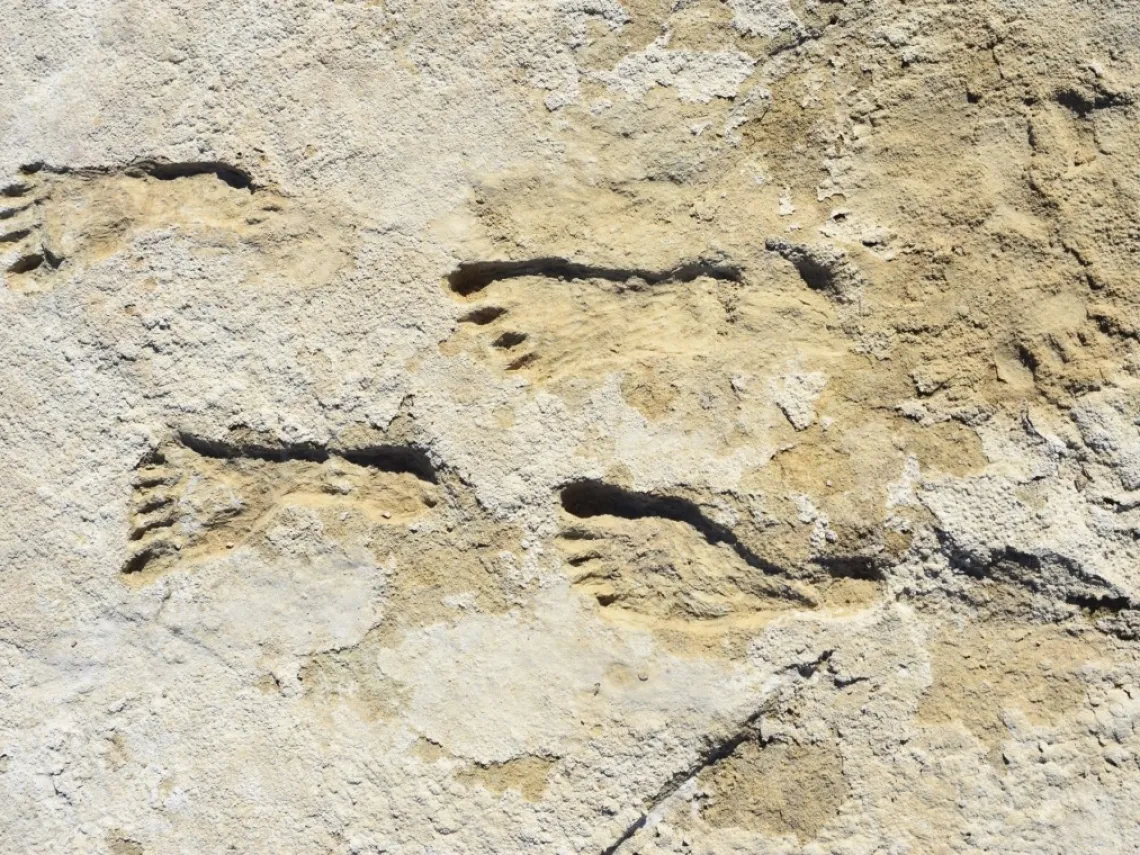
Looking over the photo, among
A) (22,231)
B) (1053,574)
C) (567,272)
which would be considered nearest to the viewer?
(1053,574)

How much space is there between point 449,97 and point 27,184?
0.75 metres

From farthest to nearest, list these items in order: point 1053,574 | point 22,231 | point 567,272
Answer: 1. point 22,231
2. point 567,272
3. point 1053,574

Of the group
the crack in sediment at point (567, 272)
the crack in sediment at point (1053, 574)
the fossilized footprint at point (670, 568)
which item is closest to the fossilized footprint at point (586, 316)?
the crack in sediment at point (567, 272)

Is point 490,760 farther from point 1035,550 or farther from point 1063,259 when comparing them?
point 1063,259

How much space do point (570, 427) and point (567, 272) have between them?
0.82 ft

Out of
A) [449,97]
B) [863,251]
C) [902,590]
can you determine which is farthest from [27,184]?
[902,590]

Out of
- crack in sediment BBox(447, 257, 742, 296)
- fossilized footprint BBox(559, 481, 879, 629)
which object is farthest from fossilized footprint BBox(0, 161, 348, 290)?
fossilized footprint BBox(559, 481, 879, 629)

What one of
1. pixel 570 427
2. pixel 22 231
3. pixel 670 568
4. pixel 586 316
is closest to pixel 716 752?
pixel 670 568

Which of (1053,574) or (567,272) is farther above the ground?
(567,272)

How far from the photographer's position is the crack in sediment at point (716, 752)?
59.4 inches

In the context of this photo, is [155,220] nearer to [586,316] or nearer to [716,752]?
[586,316]

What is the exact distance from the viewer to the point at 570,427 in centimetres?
155

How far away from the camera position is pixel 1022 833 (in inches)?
58.1

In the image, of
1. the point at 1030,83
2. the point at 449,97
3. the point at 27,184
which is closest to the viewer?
the point at 1030,83
